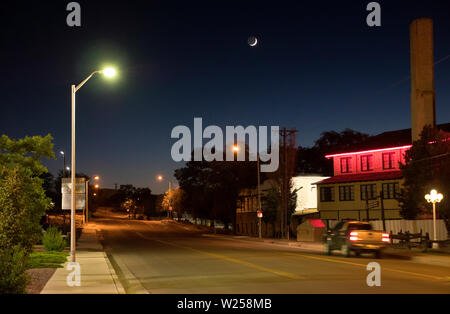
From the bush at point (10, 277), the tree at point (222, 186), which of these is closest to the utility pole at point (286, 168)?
the tree at point (222, 186)

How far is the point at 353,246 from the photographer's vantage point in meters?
25.2

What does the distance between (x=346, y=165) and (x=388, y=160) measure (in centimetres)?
532

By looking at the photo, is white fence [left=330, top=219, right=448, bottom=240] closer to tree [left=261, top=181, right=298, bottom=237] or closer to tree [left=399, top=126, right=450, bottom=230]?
tree [left=399, top=126, right=450, bottom=230]

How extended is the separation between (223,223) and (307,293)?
66519mm

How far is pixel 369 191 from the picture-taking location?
2012 inches

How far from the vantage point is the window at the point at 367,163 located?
53.3 m

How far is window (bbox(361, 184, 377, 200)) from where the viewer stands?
5059 centimetres

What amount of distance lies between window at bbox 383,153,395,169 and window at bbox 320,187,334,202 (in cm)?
611

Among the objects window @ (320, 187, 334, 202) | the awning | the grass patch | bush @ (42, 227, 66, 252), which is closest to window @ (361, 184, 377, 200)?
the awning

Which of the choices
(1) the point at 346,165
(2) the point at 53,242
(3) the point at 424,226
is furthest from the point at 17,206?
(1) the point at 346,165

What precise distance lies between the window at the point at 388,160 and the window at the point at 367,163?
1611 mm

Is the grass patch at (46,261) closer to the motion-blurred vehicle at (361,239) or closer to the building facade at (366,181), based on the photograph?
the motion-blurred vehicle at (361,239)

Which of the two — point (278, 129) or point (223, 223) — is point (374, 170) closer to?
point (278, 129)
